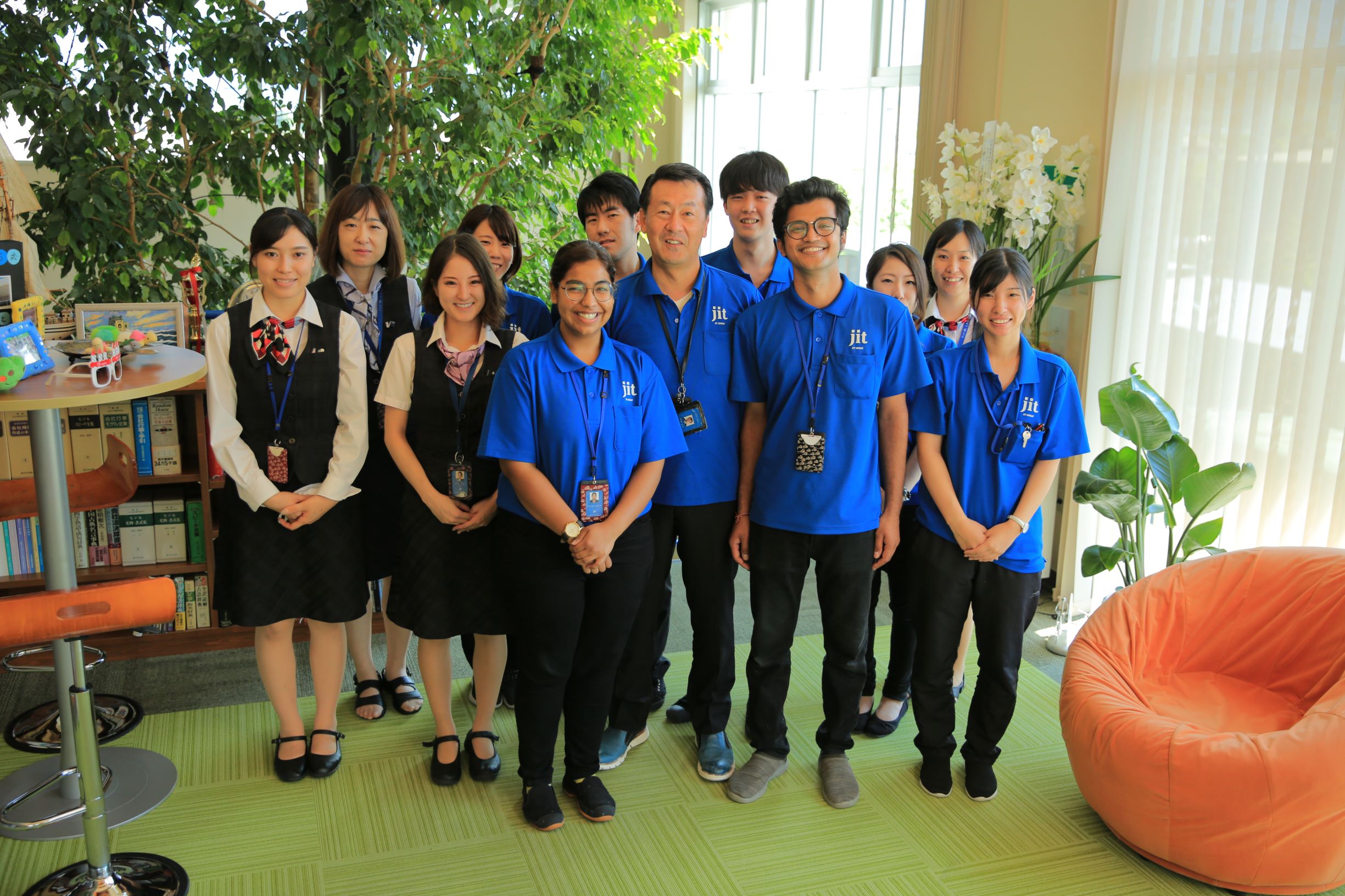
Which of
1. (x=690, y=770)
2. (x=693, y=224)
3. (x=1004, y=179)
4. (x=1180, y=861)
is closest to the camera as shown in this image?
(x=1180, y=861)

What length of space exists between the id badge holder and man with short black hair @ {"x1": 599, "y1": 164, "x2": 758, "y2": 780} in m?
0.89

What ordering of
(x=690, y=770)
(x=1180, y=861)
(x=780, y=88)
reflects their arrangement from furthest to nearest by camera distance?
(x=780, y=88) < (x=690, y=770) < (x=1180, y=861)

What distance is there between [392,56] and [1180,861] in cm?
373

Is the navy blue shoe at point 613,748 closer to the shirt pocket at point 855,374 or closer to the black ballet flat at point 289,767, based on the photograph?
the black ballet flat at point 289,767

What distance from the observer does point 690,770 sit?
2.89 meters

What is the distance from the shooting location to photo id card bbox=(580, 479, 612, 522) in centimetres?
235

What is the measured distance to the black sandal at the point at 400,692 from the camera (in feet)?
10.4

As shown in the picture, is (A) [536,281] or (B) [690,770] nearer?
(B) [690,770]

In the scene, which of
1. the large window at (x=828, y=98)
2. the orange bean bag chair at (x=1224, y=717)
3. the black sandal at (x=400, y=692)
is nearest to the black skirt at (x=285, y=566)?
the black sandal at (x=400, y=692)

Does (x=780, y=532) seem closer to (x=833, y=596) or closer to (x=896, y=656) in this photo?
(x=833, y=596)

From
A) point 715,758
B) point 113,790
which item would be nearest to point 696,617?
point 715,758

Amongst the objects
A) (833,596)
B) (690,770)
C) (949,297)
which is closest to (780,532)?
(833,596)

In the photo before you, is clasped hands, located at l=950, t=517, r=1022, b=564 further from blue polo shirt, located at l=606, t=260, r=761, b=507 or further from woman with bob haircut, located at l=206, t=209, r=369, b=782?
woman with bob haircut, located at l=206, t=209, r=369, b=782

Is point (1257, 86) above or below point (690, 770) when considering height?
above
